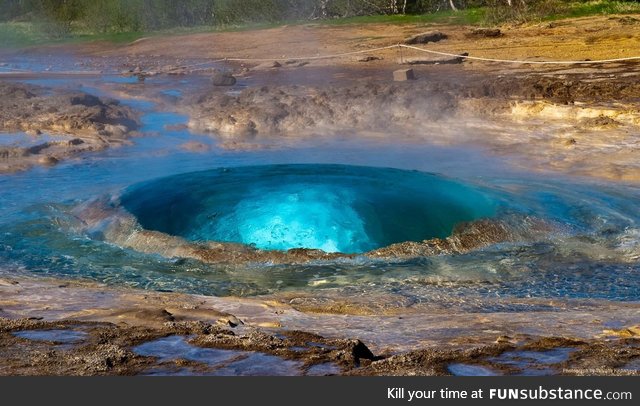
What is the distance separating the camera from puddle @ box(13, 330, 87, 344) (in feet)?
12.0

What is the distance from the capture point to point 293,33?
21.0 metres

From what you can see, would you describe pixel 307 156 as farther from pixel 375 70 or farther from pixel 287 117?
pixel 375 70

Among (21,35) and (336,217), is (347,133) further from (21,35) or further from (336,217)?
(21,35)

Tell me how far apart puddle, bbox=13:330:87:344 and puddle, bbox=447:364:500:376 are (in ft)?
5.00

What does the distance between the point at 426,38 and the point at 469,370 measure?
14832mm

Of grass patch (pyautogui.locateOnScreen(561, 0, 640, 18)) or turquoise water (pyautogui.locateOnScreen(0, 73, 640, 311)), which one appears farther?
grass patch (pyautogui.locateOnScreen(561, 0, 640, 18))

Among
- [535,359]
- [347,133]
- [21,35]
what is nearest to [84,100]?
[347,133]

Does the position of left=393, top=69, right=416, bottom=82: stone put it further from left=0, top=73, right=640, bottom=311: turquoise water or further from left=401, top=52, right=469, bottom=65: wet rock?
left=0, top=73, right=640, bottom=311: turquoise water

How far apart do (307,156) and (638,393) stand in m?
6.58

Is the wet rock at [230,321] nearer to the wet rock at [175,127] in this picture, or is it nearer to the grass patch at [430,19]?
the wet rock at [175,127]

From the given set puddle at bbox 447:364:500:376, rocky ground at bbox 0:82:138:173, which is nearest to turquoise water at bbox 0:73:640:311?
rocky ground at bbox 0:82:138:173

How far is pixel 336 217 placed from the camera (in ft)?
23.6

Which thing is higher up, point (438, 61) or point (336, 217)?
point (438, 61)

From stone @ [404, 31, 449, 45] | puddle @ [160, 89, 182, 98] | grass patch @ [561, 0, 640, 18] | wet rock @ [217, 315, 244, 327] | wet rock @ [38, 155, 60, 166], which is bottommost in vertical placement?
wet rock @ [38, 155, 60, 166]
